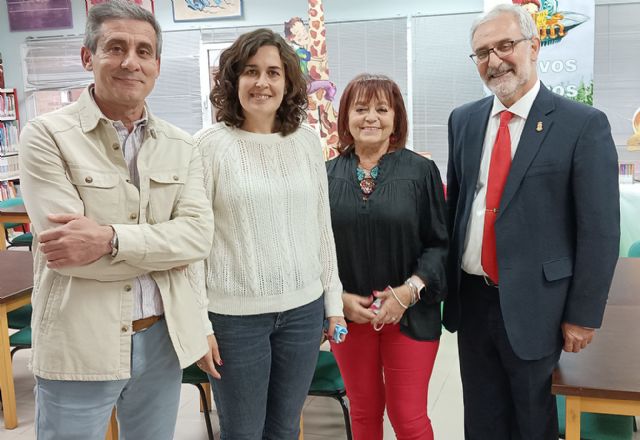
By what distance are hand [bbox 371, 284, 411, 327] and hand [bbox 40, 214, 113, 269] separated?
0.96 meters

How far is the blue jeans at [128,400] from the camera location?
4.69 feet

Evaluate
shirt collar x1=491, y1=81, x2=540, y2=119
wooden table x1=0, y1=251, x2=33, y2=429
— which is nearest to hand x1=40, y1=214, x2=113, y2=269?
shirt collar x1=491, y1=81, x2=540, y2=119

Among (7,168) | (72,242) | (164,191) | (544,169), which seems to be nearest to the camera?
(72,242)

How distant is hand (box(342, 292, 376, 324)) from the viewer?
6.63ft

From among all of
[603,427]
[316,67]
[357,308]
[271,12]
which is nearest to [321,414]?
[357,308]

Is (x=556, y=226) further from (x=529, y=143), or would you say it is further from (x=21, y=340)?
(x=21, y=340)

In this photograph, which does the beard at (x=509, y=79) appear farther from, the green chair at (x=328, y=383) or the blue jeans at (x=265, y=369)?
the green chair at (x=328, y=383)

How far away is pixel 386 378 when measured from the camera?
2104 mm

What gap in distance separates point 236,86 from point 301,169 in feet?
1.01

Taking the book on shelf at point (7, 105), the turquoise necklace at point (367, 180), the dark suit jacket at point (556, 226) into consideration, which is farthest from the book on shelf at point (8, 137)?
the dark suit jacket at point (556, 226)

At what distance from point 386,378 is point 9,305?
187cm

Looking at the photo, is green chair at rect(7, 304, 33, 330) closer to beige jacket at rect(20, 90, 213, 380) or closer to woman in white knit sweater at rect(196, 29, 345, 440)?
woman in white knit sweater at rect(196, 29, 345, 440)

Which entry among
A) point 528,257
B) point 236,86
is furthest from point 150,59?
point 528,257

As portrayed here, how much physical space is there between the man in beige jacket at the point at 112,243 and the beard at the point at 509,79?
98 cm
